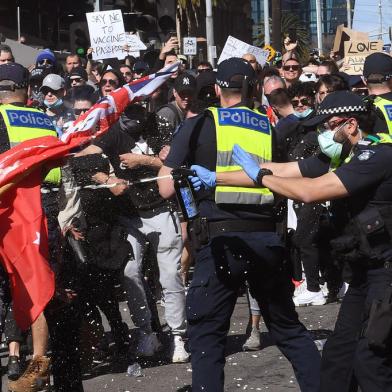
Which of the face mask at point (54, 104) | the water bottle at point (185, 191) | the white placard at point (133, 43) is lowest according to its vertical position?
the white placard at point (133, 43)

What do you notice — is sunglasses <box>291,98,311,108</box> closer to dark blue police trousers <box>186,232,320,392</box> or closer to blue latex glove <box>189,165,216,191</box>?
dark blue police trousers <box>186,232,320,392</box>

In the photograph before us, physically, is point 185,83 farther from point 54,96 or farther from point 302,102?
point 302,102

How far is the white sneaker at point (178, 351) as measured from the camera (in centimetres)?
816

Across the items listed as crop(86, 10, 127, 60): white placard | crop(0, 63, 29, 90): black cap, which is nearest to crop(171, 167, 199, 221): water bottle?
crop(0, 63, 29, 90): black cap

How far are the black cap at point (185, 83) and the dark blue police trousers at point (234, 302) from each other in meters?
3.76

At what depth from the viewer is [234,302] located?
6.11 m

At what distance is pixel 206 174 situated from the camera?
236 inches

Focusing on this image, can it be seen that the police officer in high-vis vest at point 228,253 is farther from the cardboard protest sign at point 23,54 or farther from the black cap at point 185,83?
the cardboard protest sign at point 23,54

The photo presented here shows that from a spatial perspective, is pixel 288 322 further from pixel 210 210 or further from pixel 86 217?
pixel 86 217

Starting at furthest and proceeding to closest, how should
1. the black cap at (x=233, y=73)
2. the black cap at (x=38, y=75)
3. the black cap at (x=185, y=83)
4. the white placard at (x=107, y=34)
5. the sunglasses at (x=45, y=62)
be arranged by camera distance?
the white placard at (x=107, y=34)
the sunglasses at (x=45, y=62)
the black cap at (x=38, y=75)
the black cap at (x=185, y=83)
the black cap at (x=233, y=73)

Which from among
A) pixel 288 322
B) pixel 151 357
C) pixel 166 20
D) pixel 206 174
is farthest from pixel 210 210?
pixel 166 20

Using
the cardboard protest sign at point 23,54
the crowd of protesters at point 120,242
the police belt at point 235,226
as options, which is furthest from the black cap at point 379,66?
the cardboard protest sign at point 23,54

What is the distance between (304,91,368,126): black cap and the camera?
5664 mm

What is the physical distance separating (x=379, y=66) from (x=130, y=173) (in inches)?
101
